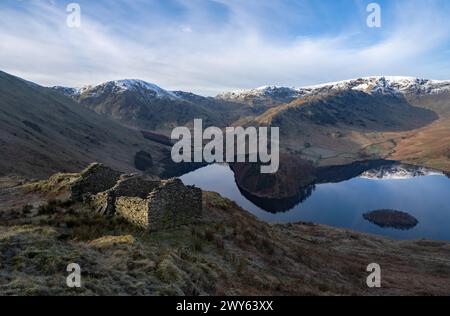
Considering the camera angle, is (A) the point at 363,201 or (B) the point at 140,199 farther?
(A) the point at 363,201

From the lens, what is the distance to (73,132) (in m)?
148

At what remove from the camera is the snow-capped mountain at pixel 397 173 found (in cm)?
15925

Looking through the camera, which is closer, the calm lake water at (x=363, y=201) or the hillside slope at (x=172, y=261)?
the hillside slope at (x=172, y=261)

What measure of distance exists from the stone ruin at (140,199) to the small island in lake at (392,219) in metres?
73.1

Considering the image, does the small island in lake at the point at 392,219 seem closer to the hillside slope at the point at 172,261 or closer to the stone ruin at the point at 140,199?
the hillside slope at the point at 172,261

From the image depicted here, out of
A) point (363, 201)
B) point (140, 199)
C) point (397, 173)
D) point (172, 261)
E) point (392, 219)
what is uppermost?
point (397, 173)

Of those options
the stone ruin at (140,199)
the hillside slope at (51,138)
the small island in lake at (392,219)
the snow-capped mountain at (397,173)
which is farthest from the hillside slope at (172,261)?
the snow-capped mountain at (397,173)

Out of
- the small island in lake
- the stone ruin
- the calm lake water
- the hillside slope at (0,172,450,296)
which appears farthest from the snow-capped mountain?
the stone ruin

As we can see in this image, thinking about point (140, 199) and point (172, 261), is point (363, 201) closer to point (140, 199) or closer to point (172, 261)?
point (140, 199)

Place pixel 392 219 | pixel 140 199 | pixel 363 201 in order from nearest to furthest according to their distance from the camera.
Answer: pixel 140 199, pixel 392 219, pixel 363 201

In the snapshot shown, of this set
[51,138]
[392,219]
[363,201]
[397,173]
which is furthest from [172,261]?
[397,173]

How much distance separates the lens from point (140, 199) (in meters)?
24.5

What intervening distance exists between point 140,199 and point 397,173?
166m
